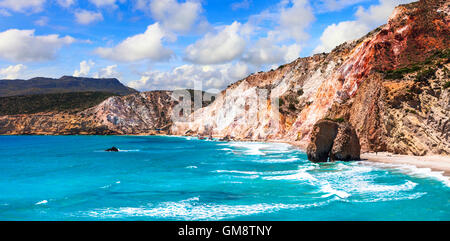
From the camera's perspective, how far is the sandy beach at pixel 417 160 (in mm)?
28150

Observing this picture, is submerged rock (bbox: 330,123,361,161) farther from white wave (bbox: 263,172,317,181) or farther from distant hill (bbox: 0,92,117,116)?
distant hill (bbox: 0,92,117,116)

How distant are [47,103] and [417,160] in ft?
593

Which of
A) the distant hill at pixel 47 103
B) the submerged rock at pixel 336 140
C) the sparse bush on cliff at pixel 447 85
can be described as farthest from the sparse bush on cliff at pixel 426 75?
the distant hill at pixel 47 103

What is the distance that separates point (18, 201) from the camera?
22.1 metres

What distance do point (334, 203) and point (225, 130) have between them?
9462 centimetres

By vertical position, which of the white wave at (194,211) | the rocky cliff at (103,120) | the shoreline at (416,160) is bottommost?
the white wave at (194,211)

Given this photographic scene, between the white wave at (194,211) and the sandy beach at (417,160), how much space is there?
49.3 feet

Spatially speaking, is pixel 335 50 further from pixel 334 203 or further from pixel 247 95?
pixel 334 203

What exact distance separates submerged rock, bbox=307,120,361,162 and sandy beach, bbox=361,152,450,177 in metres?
2.49

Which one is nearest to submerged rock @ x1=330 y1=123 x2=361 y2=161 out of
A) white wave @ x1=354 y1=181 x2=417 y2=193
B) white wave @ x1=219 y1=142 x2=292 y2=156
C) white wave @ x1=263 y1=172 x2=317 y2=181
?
white wave @ x1=263 y1=172 x2=317 y2=181

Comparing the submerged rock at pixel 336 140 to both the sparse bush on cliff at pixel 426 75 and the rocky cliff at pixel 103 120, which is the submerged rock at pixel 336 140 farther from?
the rocky cliff at pixel 103 120

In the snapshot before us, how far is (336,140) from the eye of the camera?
3738 cm

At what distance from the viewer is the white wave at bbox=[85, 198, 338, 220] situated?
17328 mm
